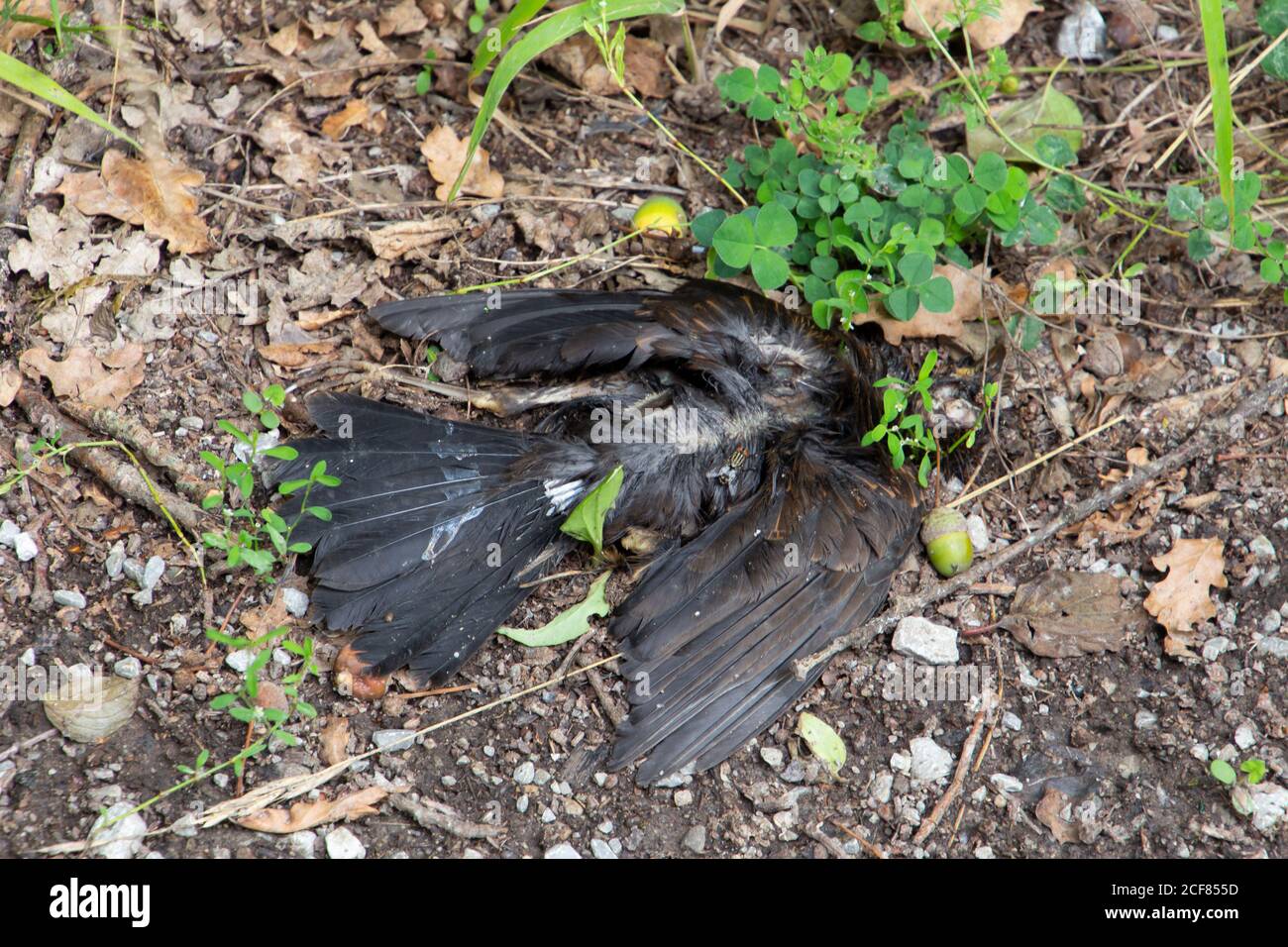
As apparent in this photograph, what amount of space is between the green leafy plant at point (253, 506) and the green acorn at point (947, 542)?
1.59 m

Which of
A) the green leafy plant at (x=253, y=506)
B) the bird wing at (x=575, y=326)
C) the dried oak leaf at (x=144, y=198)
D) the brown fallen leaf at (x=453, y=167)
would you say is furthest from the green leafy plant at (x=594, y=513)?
the dried oak leaf at (x=144, y=198)

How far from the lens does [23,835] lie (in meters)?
2.13

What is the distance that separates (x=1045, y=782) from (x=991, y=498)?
0.84 meters

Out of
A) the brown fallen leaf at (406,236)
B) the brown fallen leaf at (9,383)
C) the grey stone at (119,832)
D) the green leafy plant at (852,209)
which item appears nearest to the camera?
the grey stone at (119,832)

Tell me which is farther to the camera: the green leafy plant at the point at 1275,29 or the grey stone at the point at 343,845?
the green leafy plant at the point at 1275,29

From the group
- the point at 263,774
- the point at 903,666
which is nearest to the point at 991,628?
the point at 903,666

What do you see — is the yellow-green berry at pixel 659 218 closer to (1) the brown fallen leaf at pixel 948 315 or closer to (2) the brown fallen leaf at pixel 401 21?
(1) the brown fallen leaf at pixel 948 315

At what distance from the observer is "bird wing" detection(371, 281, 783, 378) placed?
9.60 feet

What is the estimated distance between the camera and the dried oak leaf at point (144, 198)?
118 inches

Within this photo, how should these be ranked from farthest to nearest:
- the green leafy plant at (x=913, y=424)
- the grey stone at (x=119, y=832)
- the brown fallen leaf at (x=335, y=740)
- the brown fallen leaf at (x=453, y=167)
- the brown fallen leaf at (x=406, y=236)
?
the brown fallen leaf at (x=453, y=167), the brown fallen leaf at (x=406, y=236), the green leafy plant at (x=913, y=424), the brown fallen leaf at (x=335, y=740), the grey stone at (x=119, y=832)

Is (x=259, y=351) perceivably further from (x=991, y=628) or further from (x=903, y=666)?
(x=991, y=628)

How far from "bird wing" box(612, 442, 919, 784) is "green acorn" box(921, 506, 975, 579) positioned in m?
0.07

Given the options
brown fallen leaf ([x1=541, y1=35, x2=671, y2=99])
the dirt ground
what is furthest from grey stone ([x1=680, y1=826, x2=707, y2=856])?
brown fallen leaf ([x1=541, y1=35, x2=671, y2=99])

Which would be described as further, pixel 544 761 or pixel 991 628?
pixel 991 628
